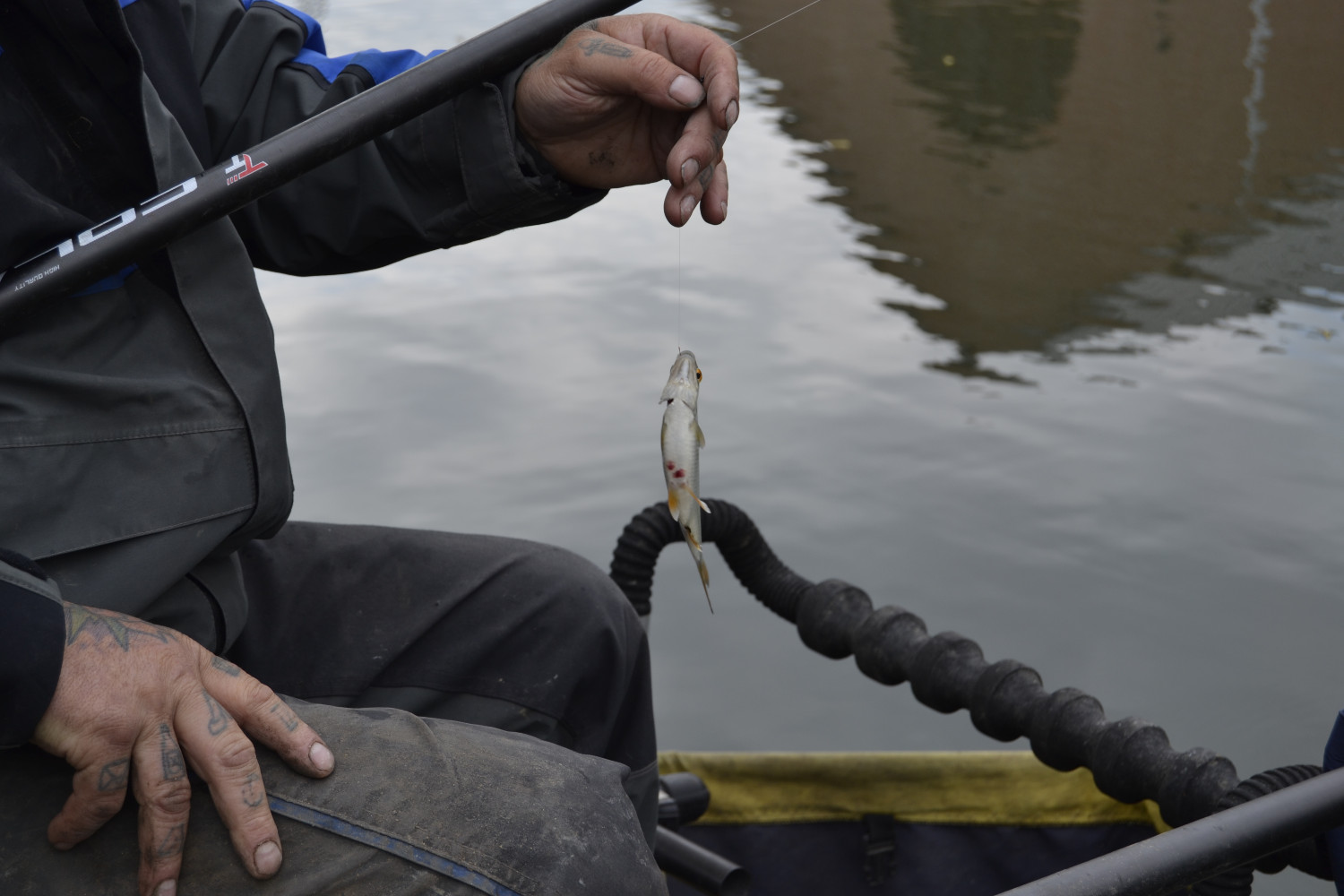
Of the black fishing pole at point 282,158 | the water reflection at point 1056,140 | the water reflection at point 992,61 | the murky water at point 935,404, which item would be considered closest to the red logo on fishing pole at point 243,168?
the black fishing pole at point 282,158

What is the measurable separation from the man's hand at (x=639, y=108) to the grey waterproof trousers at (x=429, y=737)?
0.50 meters

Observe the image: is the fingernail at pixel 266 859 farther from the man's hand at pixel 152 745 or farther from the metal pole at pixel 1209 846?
the metal pole at pixel 1209 846

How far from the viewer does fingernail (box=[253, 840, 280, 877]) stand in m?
0.94

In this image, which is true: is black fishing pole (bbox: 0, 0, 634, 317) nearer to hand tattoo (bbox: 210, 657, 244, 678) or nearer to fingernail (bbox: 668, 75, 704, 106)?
fingernail (bbox: 668, 75, 704, 106)

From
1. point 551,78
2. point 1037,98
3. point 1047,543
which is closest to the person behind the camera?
point 551,78

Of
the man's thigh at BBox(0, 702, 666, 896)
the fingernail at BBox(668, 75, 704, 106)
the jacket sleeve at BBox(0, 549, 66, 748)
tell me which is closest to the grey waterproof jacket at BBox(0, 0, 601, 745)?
the jacket sleeve at BBox(0, 549, 66, 748)

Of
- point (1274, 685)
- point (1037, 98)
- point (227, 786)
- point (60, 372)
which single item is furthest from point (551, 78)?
point (1037, 98)

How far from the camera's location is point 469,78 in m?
1.18

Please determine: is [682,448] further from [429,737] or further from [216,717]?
[216,717]

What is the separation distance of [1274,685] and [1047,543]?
735mm

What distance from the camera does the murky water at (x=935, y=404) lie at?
9.85ft

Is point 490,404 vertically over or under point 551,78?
under

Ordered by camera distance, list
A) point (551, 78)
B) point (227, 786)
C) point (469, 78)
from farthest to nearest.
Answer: point (551, 78) → point (469, 78) → point (227, 786)

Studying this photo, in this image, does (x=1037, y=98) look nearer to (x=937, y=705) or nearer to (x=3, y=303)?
(x=937, y=705)
